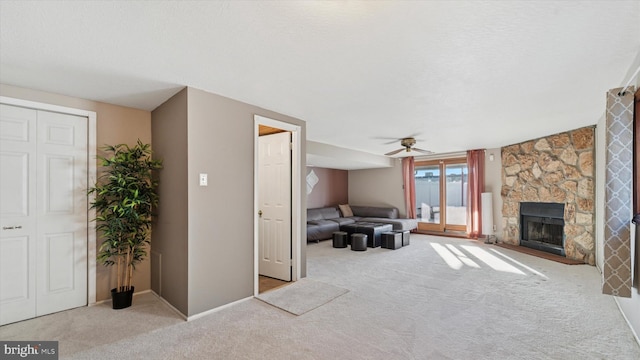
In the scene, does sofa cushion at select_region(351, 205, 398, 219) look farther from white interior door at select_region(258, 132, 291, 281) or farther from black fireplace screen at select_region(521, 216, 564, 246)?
white interior door at select_region(258, 132, 291, 281)

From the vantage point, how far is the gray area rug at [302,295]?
114 inches

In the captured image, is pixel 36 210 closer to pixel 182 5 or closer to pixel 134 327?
pixel 134 327

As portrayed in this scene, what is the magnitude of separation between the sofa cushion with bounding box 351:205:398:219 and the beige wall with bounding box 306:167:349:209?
743 mm

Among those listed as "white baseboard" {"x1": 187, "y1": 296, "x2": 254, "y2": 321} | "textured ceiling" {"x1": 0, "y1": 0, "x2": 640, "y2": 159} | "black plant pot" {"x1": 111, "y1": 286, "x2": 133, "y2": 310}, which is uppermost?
"textured ceiling" {"x1": 0, "y1": 0, "x2": 640, "y2": 159}

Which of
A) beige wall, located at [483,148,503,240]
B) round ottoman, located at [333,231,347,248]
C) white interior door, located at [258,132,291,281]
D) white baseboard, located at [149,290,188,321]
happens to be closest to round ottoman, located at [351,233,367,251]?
round ottoman, located at [333,231,347,248]

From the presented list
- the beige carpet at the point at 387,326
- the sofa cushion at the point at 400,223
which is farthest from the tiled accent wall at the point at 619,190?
the sofa cushion at the point at 400,223

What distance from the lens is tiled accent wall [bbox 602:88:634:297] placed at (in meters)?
2.20

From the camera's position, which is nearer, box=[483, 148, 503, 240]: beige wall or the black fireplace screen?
the black fireplace screen

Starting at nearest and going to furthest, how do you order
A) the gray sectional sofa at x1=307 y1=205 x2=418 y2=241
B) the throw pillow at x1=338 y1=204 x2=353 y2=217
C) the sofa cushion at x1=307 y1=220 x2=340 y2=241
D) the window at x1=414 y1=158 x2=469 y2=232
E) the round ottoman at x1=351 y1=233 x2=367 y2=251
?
1. the round ottoman at x1=351 y1=233 x2=367 y2=251
2. the sofa cushion at x1=307 y1=220 x2=340 y2=241
3. the gray sectional sofa at x1=307 y1=205 x2=418 y2=241
4. the window at x1=414 y1=158 x2=469 y2=232
5. the throw pillow at x1=338 y1=204 x2=353 y2=217

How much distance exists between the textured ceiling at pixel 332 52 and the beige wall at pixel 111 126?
0.13 meters

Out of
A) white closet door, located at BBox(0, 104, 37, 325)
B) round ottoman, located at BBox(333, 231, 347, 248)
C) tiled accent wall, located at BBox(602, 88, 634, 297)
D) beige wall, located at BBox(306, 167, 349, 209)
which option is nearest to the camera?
tiled accent wall, located at BBox(602, 88, 634, 297)

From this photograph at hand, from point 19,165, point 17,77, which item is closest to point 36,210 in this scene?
point 19,165

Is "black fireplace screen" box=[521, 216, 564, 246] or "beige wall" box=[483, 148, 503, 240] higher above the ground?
"beige wall" box=[483, 148, 503, 240]

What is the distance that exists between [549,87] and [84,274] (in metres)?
5.23
